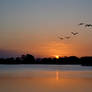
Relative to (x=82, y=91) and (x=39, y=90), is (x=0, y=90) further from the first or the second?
(x=82, y=91)

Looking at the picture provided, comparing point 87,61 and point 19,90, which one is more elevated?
point 87,61

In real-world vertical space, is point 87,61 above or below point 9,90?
above

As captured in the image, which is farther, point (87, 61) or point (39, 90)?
point (87, 61)

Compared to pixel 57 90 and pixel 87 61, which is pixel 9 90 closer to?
pixel 57 90

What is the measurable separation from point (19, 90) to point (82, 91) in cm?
531

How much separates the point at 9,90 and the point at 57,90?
13.3 feet

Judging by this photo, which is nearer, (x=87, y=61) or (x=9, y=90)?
(x=9, y=90)

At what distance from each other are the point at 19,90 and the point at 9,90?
848 millimetres

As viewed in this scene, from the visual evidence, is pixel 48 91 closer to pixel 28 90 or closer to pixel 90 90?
pixel 28 90

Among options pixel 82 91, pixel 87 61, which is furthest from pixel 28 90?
pixel 87 61

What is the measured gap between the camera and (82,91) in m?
23.8

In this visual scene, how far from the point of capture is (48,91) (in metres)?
23.6

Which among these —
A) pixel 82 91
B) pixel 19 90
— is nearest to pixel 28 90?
pixel 19 90

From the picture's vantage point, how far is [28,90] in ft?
79.9
